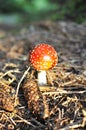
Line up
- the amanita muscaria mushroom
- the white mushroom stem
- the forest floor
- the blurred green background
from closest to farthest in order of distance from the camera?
the forest floor
the amanita muscaria mushroom
the white mushroom stem
the blurred green background

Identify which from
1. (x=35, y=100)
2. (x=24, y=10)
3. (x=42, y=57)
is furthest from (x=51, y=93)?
(x=24, y=10)

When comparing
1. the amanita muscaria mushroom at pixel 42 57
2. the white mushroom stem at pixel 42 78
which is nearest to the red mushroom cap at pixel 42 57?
the amanita muscaria mushroom at pixel 42 57

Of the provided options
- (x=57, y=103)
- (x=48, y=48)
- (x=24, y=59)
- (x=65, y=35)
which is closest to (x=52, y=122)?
(x=57, y=103)

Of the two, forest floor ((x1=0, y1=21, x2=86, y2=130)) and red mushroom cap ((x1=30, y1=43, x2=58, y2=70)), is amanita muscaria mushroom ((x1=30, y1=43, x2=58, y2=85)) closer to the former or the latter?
red mushroom cap ((x1=30, y1=43, x2=58, y2=70))

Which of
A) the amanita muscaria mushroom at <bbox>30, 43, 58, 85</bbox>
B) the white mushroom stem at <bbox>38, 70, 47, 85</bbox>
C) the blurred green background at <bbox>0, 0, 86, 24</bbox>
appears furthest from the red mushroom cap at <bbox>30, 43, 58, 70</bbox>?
the blurred green background at <bbox>0, 0, 86, 24</bbox>

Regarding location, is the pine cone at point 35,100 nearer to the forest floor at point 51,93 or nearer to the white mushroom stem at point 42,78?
the forest floor at point 51,93

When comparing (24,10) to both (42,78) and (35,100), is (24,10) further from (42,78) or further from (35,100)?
(35,100)

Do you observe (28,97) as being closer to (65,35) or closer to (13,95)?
(13,95)

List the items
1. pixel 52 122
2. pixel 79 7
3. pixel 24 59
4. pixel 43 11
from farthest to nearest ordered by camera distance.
→ 1. pixel 43 11
2. pixel 79 7
3. pixel 24 59
4. pixel 52 122
